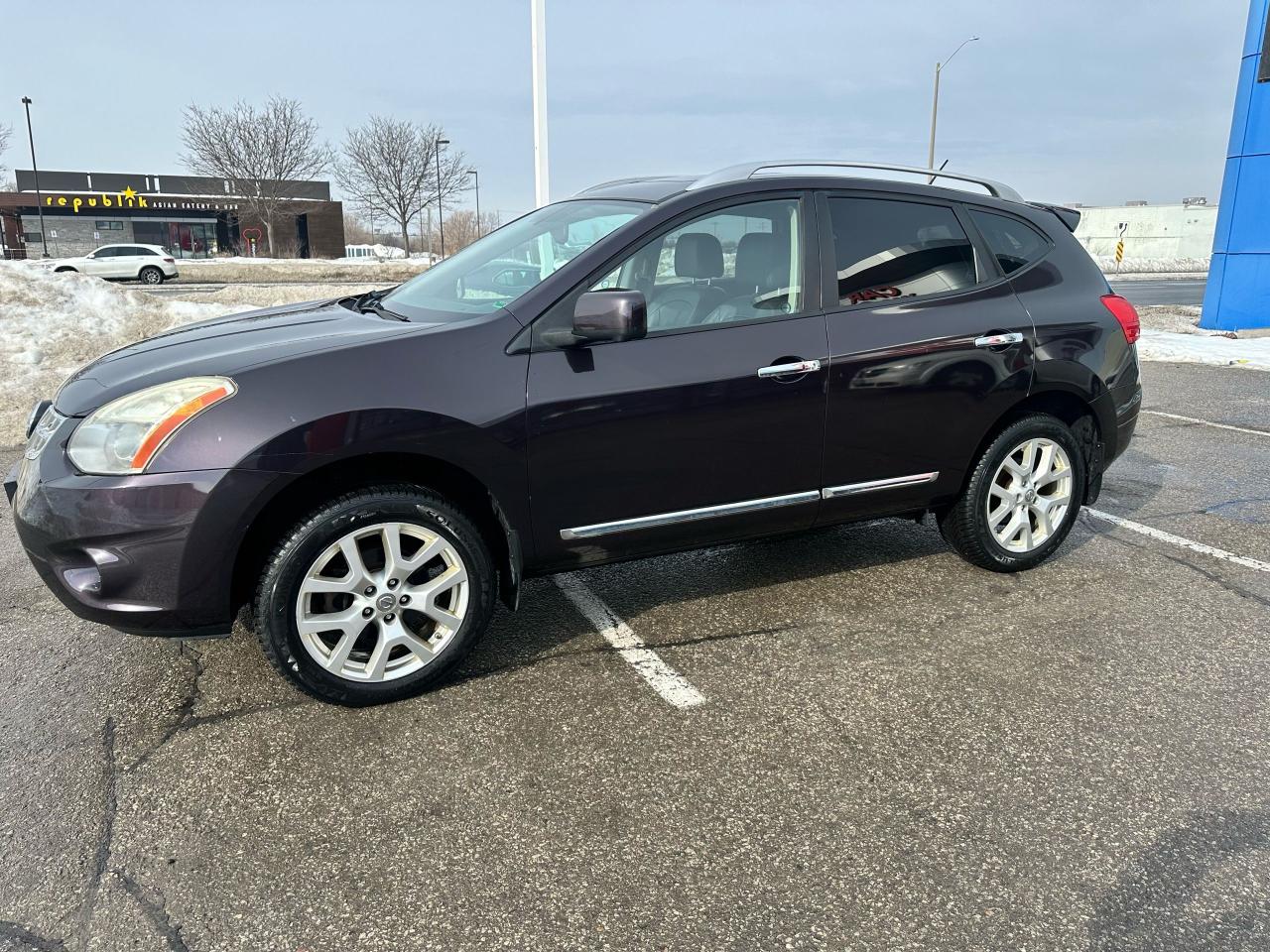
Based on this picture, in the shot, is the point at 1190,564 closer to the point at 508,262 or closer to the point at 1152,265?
the point at 508,262

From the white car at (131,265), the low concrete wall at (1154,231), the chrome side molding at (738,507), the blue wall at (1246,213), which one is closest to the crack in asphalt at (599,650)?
the chrome side molding at (738,507)

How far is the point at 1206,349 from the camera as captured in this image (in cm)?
1291

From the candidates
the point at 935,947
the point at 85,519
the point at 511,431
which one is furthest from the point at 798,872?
the point at 85,519

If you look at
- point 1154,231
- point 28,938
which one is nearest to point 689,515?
point 28,938

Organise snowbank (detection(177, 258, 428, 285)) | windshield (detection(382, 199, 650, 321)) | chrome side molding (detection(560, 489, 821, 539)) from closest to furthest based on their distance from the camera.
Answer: chrome side molding (detection(560, 489, 821, 539)) < windshield (detection(382, 199, 650, 321)) < snowbank (detection(177, 258, 428, 285))

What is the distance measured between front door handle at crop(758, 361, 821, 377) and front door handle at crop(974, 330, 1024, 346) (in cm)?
89

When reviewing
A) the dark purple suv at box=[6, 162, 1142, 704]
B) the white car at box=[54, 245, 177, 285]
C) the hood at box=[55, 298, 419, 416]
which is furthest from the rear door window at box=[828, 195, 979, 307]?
the white car at box=[54, 245, 177, 285]

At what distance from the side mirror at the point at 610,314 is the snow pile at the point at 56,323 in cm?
645

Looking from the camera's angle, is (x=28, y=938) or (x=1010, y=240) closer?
(x=28, y=938)

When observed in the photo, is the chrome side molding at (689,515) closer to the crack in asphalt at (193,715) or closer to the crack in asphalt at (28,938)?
the crack in asphalt at (193,715)

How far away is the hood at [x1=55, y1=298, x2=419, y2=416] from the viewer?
3.00 m

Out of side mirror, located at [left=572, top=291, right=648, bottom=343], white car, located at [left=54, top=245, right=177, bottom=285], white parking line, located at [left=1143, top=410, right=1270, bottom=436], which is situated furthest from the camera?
white car, located at [left=54, top=245, right=177, bottom=285]

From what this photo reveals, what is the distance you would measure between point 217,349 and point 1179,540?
15.7ft

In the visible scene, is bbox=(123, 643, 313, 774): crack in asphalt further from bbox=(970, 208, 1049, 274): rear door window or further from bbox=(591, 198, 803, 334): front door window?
bbox=(970, 208, 1049, 274): rear door window
